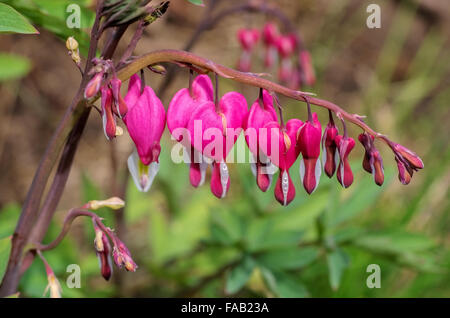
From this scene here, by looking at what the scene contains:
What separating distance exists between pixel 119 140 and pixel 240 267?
1782 millimetres

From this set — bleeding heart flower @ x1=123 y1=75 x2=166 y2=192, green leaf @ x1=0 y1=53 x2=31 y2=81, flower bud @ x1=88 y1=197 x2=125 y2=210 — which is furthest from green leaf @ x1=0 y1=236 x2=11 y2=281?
green leaf @ x1=0 y1=53 x2=31 y2=81

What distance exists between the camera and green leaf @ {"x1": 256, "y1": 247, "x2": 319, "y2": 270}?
1.61 m

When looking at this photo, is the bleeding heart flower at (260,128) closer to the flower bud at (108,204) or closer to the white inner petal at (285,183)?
the white inner petal at (285,183)

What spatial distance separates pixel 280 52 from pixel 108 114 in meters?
1.34

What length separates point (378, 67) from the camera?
12.7 feet

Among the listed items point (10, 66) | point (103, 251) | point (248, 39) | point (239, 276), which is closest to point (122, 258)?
point (103, 251)

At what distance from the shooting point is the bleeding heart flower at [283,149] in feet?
3.06

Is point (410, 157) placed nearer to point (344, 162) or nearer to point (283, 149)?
point (344, 162)

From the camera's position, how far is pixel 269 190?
6.35ft

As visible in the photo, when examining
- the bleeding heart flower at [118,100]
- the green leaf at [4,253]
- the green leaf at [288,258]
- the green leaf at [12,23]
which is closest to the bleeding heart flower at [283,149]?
the bleeding heart flower at [118,100]

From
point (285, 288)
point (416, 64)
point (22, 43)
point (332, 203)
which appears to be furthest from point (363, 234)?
point (416, 64)

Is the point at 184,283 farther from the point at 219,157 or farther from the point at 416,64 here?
the point at 416,64
